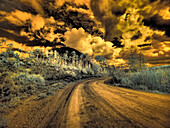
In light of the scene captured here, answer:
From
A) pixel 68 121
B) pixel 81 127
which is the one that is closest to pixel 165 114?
pixel 81 127

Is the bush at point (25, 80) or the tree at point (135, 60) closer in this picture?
the bush at point (25, 80)

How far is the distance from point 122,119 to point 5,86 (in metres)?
10.6

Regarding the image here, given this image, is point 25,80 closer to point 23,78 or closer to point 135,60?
point 23,78

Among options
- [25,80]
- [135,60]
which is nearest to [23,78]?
[25,80]

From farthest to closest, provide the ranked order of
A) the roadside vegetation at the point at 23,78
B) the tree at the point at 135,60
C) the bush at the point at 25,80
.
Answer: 1. the tree at the point at 135,60
2. the bush at the point at 25,80
3. the roadside vegetation at the point at 23,78

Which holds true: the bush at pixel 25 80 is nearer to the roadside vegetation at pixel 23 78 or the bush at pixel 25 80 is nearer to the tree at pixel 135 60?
the roadside vegetation at pixel 23 78

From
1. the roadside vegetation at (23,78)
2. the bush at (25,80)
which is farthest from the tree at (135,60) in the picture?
the bush at (25,80)

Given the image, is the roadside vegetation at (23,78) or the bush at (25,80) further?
the bush at (25,80)


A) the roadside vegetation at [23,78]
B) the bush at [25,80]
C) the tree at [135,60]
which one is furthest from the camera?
the tree at [135,60]

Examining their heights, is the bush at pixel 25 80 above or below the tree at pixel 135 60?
below

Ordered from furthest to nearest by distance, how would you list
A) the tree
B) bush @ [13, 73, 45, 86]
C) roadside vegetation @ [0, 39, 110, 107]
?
1. the tree
2. bush @ [13, 73, 45, 86]
3. roadside vegetation @ [0, 39, 110, 107]

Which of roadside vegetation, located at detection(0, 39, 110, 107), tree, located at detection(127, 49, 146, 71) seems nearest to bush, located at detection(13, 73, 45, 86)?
roadside vegetation, located at detection(0, 39, 110, 107)

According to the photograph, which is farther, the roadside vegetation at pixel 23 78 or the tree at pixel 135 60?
the tree at pixel 135 60

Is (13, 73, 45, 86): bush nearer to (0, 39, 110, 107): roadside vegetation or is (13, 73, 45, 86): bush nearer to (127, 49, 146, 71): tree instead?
(0, 39, 110, 107): roadside vegetation
